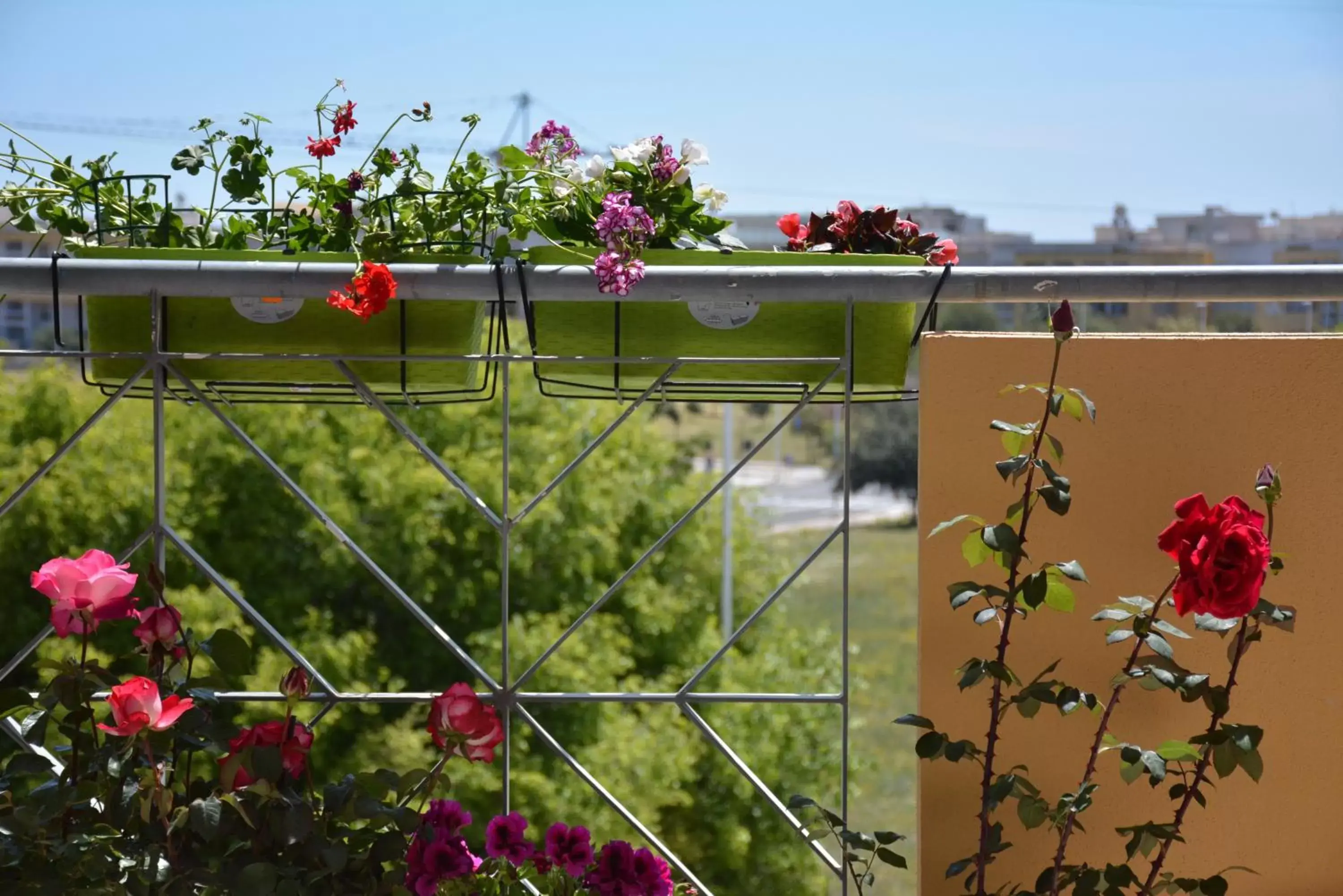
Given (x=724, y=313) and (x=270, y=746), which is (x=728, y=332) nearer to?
(x=724, y=313)

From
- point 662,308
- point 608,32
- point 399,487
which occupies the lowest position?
point 399,487

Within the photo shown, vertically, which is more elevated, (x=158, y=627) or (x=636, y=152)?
(x=636, y=152)

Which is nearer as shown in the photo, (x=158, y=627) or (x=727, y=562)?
(x=158, y=627)

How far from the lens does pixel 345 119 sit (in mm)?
1101

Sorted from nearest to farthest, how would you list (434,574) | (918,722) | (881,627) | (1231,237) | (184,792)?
1. (184,792)
2. (918,722)
3. (434,574)
4. (1231,237)
5. (881,627)

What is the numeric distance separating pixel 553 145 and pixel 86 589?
0.53 m

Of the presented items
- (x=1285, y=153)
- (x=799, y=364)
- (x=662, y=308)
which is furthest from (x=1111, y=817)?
(x=1285, y=153)

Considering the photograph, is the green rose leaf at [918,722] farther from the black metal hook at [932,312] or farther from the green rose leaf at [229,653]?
the green rose leaf at [229,653]

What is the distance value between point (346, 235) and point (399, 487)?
8.25 meters

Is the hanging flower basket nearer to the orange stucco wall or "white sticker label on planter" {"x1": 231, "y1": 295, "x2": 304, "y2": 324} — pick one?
"white sticker label on planter" {"x1": 231, "y1": 295, "x2": 304, "y2": 324}

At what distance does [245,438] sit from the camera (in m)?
1.08

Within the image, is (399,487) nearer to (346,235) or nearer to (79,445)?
(79,445)

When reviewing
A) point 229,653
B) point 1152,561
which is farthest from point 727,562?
point 229,653

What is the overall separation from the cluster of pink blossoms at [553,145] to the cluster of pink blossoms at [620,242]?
137mm
